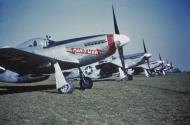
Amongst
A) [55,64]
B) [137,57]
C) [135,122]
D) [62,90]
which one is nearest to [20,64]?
[55,64]

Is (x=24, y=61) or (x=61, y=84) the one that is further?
(x=24, y=61)

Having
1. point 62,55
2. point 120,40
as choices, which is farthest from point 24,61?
point 120,40

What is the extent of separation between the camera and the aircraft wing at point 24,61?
8352mm

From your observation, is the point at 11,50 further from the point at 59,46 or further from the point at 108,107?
the point at 108,107

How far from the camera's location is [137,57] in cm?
2869

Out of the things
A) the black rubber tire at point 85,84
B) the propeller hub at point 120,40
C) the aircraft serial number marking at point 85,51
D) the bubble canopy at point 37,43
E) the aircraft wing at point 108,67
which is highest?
the bubble canopy at point 37,43

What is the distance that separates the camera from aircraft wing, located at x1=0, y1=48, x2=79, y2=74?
8.35 m

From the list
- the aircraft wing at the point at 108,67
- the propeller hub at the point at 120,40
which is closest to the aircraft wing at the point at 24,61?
the propeller hub at the point at 120,40

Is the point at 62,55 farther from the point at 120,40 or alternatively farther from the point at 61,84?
the point at 120,40

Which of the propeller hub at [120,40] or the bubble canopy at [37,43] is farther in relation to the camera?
the propeller hub at [120,40]

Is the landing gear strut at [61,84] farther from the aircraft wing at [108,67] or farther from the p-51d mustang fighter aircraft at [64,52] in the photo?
the aircraft wing at [108,67]

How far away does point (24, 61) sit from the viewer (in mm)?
9328

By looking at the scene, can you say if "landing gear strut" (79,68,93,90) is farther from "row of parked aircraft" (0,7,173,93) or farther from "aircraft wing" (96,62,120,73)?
"aircraft wing" (96,62,120,73)

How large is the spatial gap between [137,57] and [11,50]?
22.4 meters
